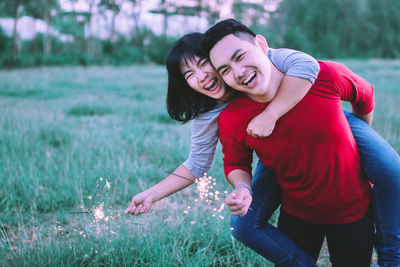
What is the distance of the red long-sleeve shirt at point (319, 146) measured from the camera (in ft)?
4.16

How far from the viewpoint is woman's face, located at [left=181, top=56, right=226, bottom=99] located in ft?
4.72

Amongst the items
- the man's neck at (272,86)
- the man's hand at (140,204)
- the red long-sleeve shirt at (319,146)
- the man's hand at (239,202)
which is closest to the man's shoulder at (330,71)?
the red long-sleeve shirt at (319,146)

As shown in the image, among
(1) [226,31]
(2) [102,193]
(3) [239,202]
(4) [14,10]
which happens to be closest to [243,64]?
(1) [226,31]

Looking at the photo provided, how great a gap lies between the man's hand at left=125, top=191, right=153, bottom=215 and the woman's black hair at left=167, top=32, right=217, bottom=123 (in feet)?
1.27

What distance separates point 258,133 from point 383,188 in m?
0.54

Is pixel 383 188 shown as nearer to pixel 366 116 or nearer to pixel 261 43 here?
pixel 366 116

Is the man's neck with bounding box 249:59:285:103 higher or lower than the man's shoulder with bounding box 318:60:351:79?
lower

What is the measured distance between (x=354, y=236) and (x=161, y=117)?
413 centimetres

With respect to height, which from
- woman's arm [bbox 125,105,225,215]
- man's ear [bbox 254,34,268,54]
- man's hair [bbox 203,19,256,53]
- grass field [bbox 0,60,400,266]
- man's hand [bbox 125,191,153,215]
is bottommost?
grass field [bbox 0,60,400,266]

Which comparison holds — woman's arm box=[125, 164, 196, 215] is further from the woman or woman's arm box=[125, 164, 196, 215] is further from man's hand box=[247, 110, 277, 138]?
man's hand box=[247, 110, 277, 138]

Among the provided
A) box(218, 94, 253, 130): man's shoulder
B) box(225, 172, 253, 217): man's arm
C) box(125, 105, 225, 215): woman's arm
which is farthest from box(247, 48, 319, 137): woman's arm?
box(125, 105, 225, 215): woman's arm

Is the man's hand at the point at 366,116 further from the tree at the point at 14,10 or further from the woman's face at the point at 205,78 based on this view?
the tree at the point at 14,10

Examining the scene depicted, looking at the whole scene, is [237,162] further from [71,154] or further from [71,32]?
[71,32]

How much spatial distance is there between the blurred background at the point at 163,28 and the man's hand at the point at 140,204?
1773 cm
